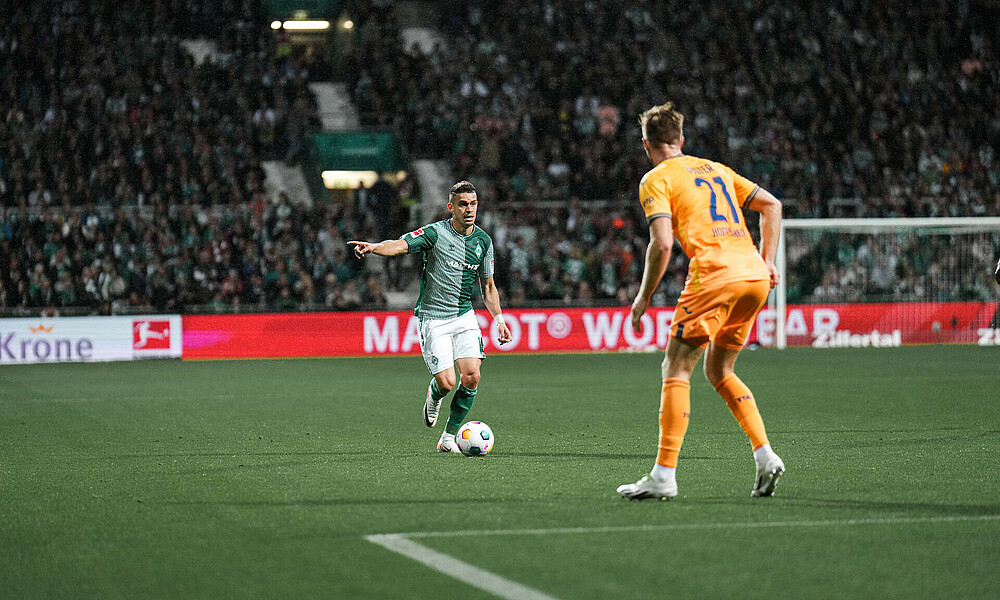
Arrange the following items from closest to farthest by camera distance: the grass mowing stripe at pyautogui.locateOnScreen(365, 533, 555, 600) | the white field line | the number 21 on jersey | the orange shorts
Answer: the grass mowing stripe at pyautogui.locateOnScreen(365, 533, 555, 600)
the white field line
the orange shorts
the number 21 on jersey

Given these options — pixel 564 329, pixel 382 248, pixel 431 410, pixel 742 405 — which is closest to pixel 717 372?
pixel 742 405

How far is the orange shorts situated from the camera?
20.7 ft

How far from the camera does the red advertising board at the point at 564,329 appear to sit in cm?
2255

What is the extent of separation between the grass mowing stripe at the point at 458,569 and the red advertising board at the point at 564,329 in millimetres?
16971

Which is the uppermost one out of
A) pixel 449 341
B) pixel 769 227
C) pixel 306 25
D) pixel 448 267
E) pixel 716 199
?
pixel 306 25

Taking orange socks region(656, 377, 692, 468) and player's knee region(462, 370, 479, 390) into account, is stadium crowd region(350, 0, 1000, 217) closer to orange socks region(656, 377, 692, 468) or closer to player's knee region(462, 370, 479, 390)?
player's knee region(462, 370, 479, 390)

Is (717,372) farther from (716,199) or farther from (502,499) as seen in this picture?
(502,499)

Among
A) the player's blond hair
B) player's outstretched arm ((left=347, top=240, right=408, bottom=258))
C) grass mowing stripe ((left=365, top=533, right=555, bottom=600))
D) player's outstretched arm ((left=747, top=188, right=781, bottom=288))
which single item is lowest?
grass mowing stripe ((left=365, top=533, right=555, bottom=600))

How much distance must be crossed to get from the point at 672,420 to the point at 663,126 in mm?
1534

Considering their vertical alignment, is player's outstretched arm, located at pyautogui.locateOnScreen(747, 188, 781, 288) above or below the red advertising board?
above

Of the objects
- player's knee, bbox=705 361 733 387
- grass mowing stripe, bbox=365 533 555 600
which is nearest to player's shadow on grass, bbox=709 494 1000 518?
player's knee, bbox=705 361 733 387

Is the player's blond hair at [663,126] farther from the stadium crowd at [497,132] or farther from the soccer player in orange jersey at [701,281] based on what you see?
the stadium crowd at [497,132]

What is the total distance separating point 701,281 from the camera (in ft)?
20.8

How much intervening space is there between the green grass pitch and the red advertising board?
8.20 meters
